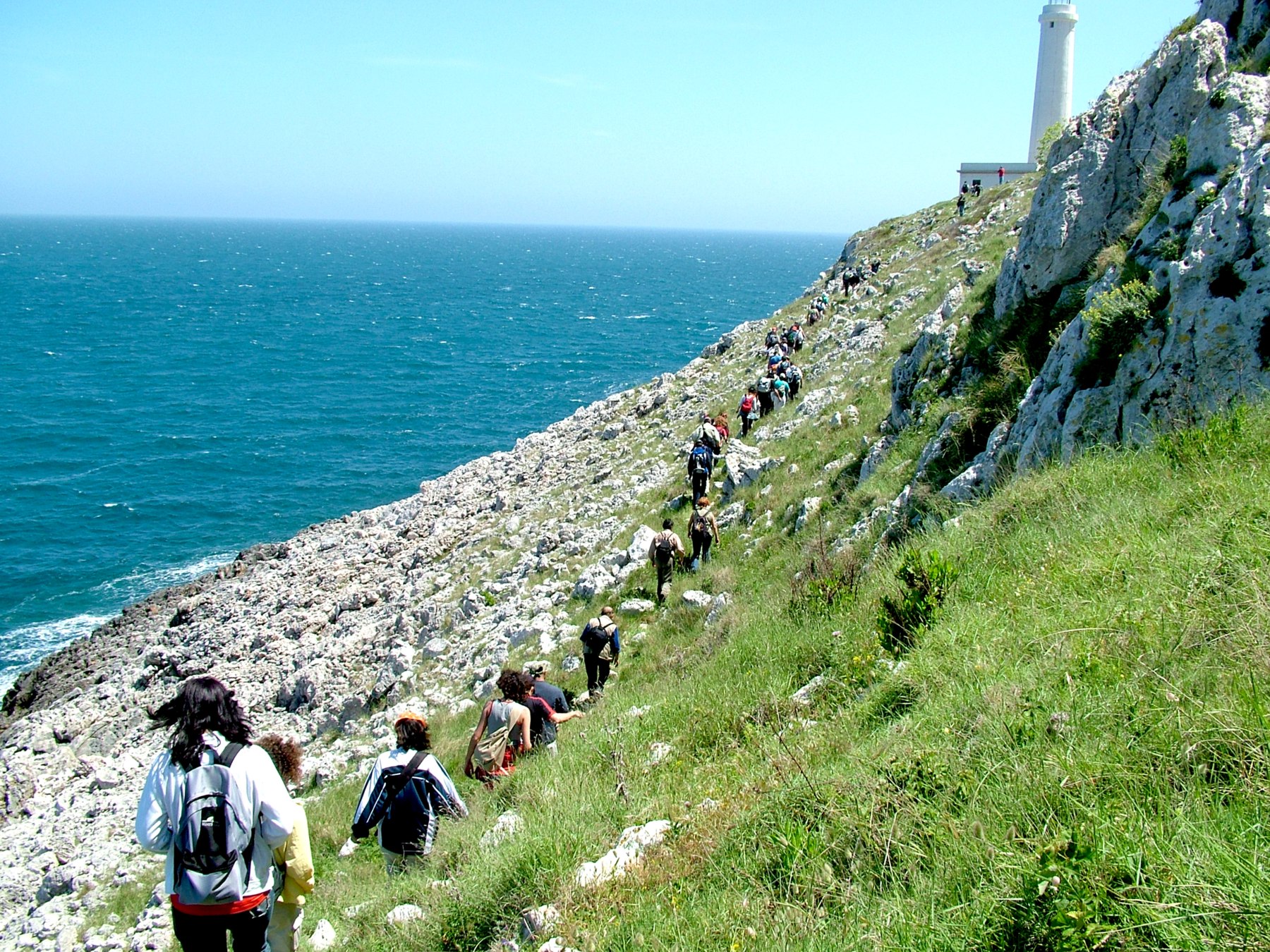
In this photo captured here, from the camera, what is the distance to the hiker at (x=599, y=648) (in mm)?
10969

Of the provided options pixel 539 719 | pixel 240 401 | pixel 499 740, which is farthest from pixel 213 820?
pixel 240 401

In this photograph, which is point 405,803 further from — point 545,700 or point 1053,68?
point 1053,68

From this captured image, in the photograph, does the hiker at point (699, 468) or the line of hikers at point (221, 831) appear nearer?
the line of hikers at point (221, 831)

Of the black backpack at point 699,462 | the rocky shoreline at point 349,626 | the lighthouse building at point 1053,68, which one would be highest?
the lighthouse building at point 1053,68

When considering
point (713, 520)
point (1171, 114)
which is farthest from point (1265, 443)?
point (713, 520)

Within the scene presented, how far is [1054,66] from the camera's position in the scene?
45094 mm

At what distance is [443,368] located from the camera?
73938mm

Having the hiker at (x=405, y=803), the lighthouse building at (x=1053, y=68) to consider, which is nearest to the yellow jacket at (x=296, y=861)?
the hiker at (x=405, y=803)

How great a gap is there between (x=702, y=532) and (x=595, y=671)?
13.7 feet

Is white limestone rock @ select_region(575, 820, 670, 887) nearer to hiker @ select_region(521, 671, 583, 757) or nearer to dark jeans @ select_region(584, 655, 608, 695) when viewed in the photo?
hiker @ select_region(521, 671, 583, 757)

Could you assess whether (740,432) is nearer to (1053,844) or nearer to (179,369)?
(1053,844)

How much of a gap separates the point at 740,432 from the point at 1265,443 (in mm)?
17536

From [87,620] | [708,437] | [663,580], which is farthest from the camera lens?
[87,620]

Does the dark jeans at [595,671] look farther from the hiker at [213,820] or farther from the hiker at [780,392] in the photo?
the hiker at [780,392]
